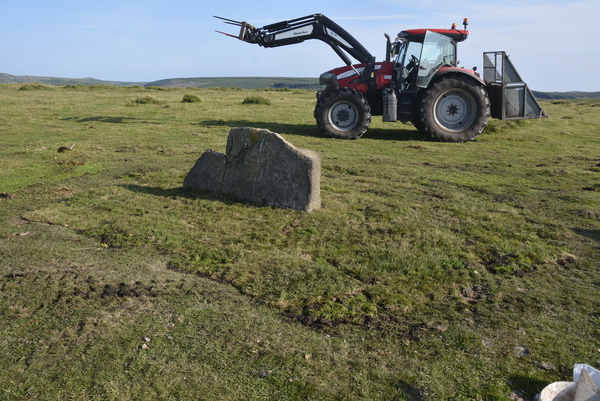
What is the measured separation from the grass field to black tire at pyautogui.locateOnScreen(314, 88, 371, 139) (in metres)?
4.90

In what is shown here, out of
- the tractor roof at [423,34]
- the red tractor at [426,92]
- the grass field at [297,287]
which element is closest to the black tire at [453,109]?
the red tractor at [426,92]

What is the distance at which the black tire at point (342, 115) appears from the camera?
1465 cm

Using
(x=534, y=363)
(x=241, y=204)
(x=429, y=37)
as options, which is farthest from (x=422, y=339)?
(x=429, y=37)

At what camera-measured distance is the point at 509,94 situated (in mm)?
14641

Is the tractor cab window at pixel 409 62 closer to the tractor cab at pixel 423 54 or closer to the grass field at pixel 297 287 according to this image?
→ the tractor cab at pixel 423 54

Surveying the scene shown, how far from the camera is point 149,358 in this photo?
142 inches

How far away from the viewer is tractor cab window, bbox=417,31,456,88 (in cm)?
1418

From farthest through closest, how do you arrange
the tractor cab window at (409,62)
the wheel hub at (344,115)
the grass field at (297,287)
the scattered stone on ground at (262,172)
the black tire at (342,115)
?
1. the wheel hub at (344,115)
2. the black tire at (342,115)
3. the tractor cab window at (409,62)
4. the scattered stone on ground at (262,172)
5. the grass field at (297,287)

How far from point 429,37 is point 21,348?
13441mm

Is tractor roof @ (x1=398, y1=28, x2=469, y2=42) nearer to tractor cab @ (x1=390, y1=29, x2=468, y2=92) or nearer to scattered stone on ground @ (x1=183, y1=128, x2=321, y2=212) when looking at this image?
tractor cab @ (x1=390, y1=29, x2=468, y2=92)

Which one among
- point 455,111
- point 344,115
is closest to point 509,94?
point 455,111

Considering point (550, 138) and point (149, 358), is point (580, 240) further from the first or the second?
point (550, 138)

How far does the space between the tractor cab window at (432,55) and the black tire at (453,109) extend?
0.35 meters

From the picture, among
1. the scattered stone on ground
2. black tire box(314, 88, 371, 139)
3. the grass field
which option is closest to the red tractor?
black tire box(314, 88, 371, 139)
